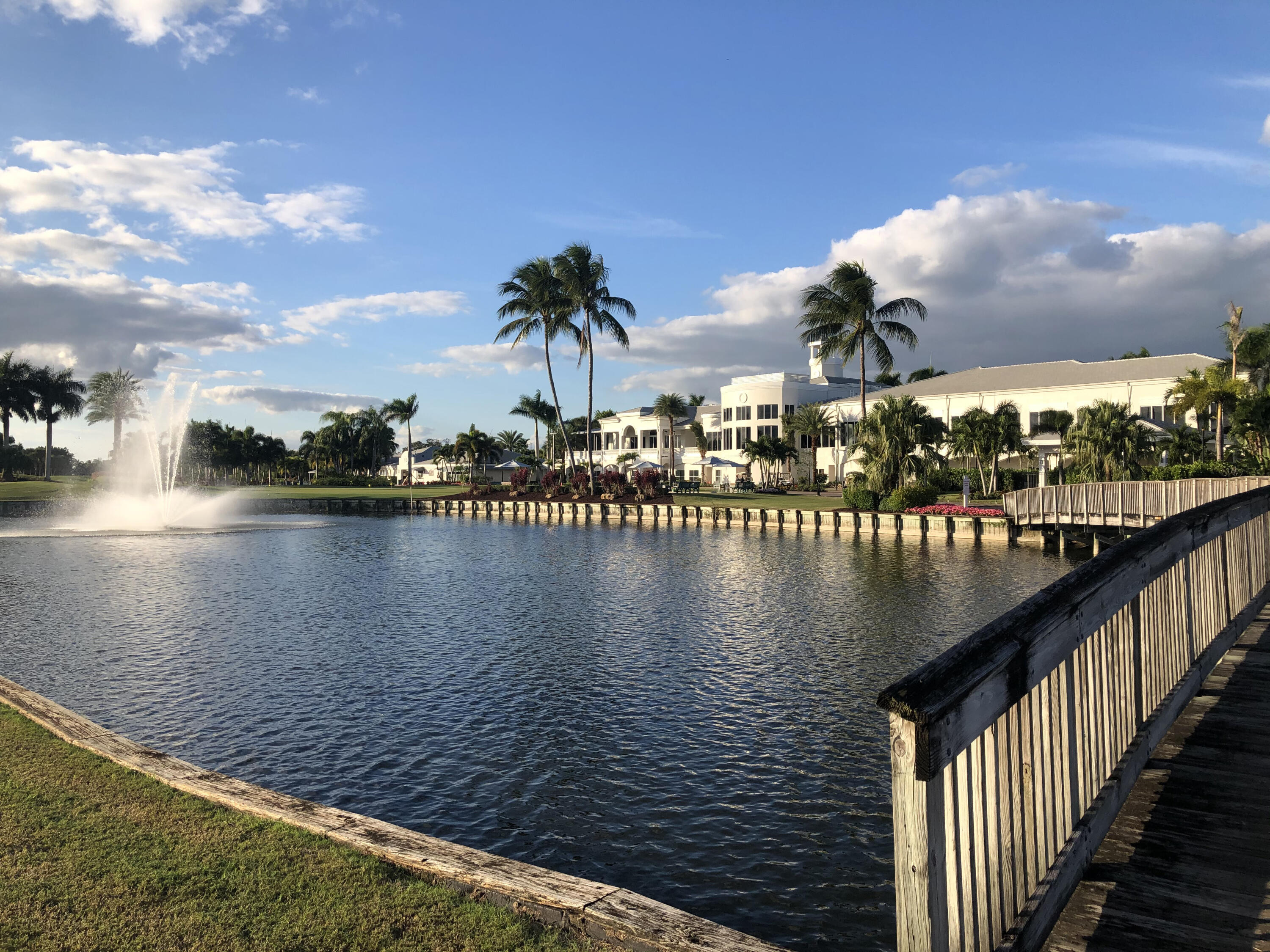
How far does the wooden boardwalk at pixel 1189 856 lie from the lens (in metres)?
3.39

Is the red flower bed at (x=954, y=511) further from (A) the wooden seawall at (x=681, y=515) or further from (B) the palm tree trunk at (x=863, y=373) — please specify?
(B) the palm tree trunk at (x=863, y=373)

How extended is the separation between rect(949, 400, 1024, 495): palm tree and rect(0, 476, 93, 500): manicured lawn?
64749 mm

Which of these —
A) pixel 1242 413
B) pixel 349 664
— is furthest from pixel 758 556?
pixel 1242 413

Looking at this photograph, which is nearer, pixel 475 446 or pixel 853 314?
pixel 853 314

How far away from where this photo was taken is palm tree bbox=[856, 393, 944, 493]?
144 ft

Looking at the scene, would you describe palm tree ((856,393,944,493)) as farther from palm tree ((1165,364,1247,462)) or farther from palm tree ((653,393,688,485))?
palm tree ((653,393,688,485))

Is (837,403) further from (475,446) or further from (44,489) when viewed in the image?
(44,489)

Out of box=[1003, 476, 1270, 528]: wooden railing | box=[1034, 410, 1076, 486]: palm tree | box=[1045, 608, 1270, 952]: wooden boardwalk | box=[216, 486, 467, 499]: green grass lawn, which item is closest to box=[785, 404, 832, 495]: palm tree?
box=[1034, 410, 1076, 486]: palm tree

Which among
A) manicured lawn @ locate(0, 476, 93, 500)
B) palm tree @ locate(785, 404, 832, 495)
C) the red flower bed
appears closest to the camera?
the red flower bed

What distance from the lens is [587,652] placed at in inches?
590

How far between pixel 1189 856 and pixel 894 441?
4163 cm

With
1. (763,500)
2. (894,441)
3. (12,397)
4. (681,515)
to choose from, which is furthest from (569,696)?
(12,397)

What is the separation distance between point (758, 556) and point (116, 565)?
72.1 feet

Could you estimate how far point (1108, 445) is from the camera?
40.7m
